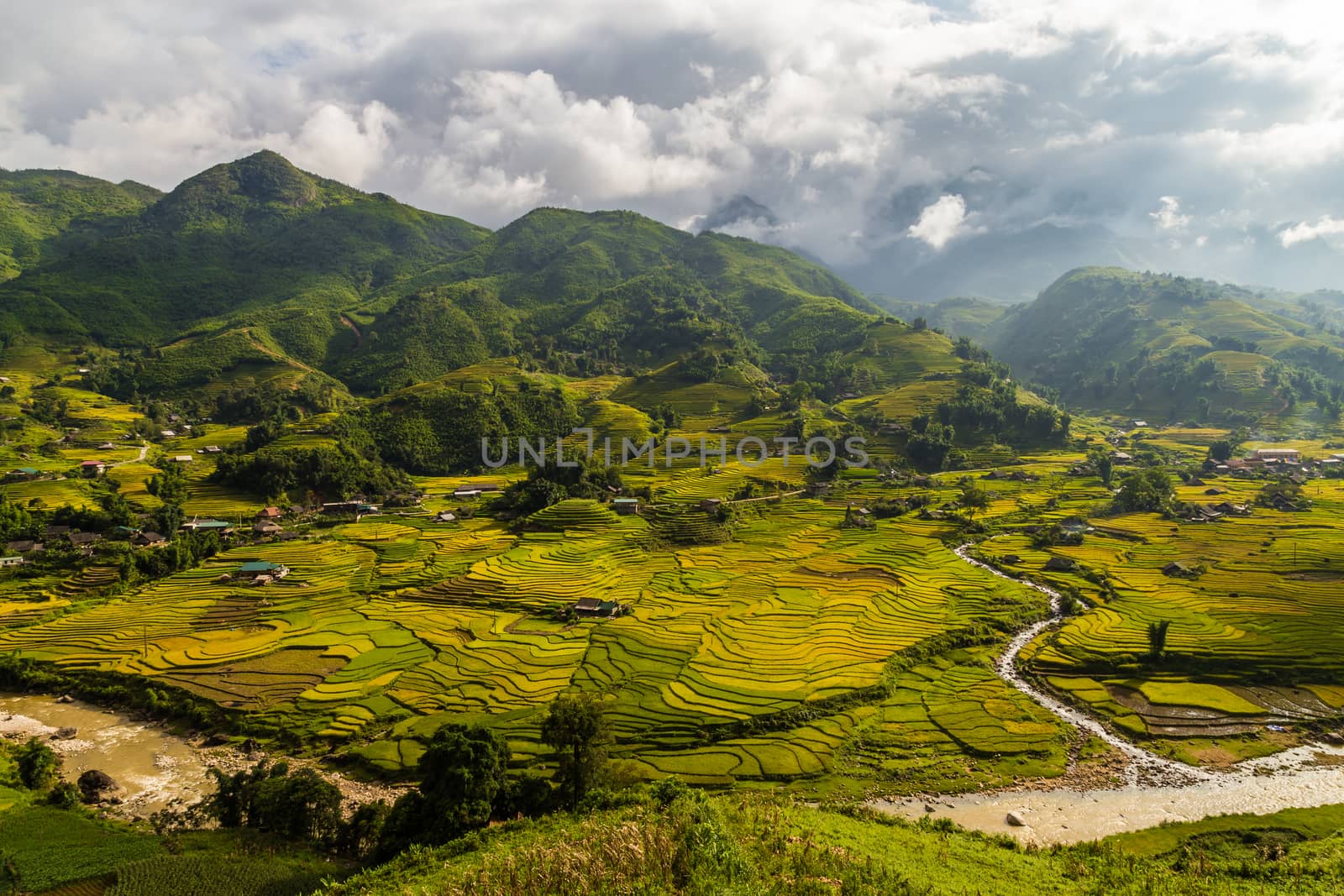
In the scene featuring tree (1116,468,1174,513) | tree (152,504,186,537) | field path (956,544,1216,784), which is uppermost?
tree (1116,468,1174,513)

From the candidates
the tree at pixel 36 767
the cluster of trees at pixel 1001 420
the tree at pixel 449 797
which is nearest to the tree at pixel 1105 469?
the cluster of trees at pixel 1001 420

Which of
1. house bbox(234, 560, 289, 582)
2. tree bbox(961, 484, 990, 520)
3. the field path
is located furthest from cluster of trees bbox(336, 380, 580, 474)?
the field path

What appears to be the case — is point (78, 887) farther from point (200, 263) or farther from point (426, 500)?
point (200, 263)

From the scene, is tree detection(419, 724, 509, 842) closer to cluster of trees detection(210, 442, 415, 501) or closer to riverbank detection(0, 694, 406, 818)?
riverbank detection(0, 694, 406, 818)

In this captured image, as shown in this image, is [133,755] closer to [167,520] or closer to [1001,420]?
[167,520]

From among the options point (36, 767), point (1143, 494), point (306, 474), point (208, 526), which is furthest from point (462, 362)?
point (1143, 494)

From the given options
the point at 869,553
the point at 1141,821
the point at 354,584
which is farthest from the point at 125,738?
the point at 869,553
